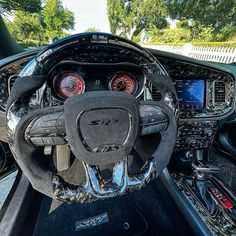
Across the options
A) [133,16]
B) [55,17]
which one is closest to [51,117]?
[133,16]

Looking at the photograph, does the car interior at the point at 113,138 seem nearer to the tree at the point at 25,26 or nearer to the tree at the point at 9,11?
the tree at the point at 9,11

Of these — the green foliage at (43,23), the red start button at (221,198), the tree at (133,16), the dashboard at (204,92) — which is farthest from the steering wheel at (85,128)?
the tree at (133,16)

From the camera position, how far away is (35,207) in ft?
5.27

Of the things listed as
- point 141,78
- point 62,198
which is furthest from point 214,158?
point 62,198

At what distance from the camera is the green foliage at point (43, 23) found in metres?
26.5

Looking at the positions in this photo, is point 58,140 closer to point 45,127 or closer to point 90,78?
point 45,127

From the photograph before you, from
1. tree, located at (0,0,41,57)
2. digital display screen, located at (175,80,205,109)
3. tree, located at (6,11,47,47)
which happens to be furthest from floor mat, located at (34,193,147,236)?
tree, located at (6,11,47,47)

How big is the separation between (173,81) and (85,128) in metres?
0.97

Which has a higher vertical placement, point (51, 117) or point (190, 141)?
point (51, 117)

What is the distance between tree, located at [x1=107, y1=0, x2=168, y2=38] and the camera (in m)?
32.0

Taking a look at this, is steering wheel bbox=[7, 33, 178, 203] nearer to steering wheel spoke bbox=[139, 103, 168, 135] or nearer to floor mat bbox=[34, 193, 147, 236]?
steering wheel spoke bbox=[139, 103, 168, 135]

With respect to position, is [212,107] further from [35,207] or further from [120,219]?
[35,207]

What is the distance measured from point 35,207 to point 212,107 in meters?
1.42

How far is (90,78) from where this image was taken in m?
1.45
